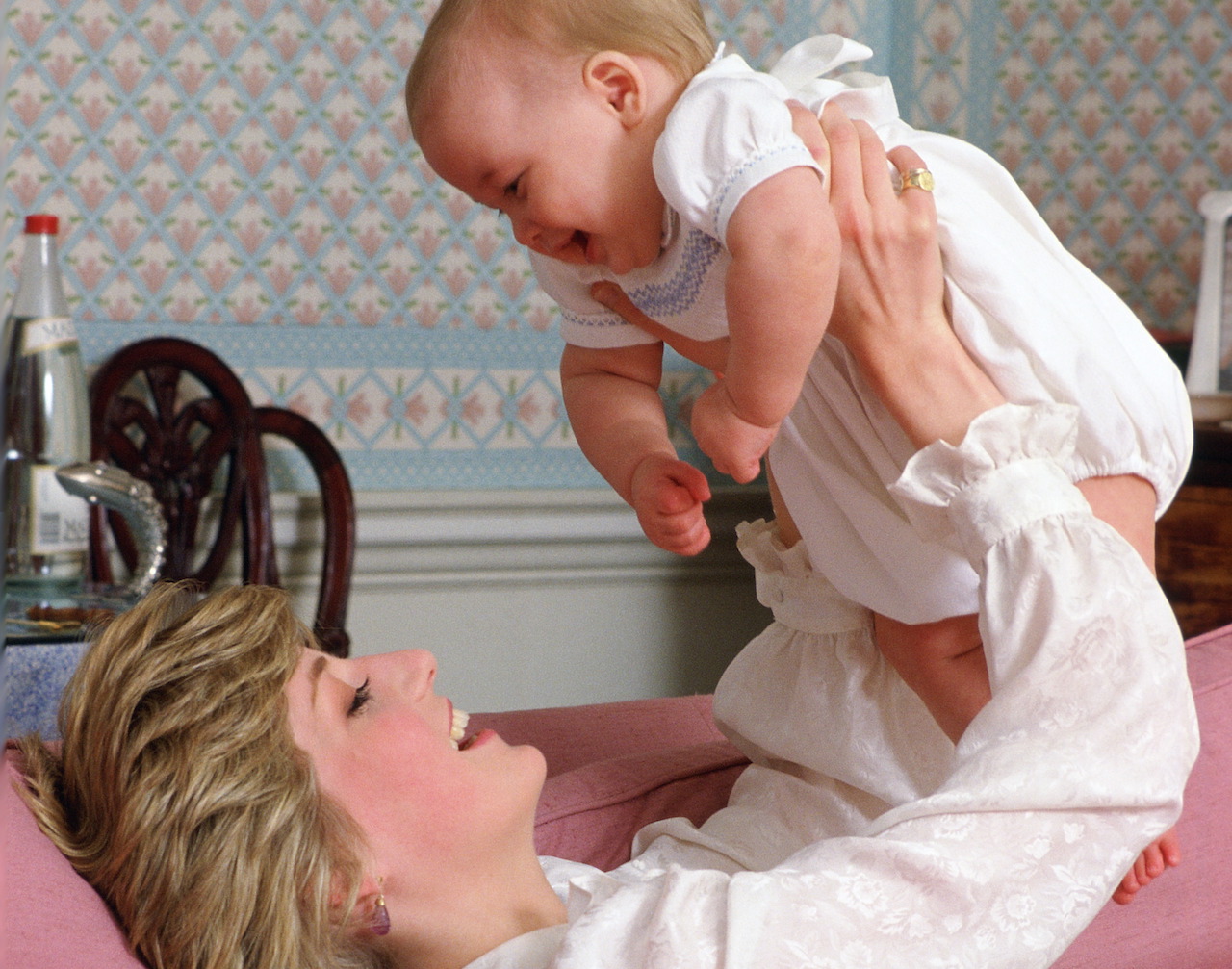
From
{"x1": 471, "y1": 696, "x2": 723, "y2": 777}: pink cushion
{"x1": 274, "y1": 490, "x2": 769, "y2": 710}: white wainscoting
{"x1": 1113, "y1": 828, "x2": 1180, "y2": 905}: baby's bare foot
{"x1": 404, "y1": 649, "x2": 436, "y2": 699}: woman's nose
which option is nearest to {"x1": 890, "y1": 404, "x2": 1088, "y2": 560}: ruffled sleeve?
{"x1": 1113, "y1": 828, "x2": 1180, "y2": 905}: baby's bare foot

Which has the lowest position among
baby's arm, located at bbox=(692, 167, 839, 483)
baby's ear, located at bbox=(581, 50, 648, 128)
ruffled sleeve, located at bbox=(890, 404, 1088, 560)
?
ruffled sleeve, located at bbox=(890, 404, 1088, 560)

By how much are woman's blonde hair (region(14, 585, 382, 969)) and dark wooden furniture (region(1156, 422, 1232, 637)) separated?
177 cm

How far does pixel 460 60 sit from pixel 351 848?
21.3 inches

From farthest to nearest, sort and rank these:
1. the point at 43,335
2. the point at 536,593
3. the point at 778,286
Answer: the point at 536,593 → the point at 43,335 → the point at 778,286

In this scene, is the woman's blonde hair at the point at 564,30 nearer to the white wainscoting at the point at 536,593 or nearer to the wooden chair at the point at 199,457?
the wooden chair at the point at 199,457

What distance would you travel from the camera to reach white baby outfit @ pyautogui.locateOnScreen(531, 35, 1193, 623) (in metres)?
0.78

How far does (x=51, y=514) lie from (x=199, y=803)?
1.05 metres

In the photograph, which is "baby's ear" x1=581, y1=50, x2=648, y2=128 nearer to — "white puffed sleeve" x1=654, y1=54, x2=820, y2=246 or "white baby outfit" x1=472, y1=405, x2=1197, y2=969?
"white puffed sleeve" x1=654, y1=54, x2=820, y2=246

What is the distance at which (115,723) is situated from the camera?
0.81m

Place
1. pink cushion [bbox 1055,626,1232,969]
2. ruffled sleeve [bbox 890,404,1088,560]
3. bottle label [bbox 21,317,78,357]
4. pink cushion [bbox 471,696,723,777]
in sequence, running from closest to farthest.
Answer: ruffled sleeve [bbox 890,404,1088,560] < pink cushion [bbox 1055,626,1232,969] < pink cushion [bbox 471,696,723,777] < bottle label [bbox 21,317,78,357]

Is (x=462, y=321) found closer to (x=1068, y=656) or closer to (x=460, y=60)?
(x=460, y=60)

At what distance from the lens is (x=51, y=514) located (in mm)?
1666

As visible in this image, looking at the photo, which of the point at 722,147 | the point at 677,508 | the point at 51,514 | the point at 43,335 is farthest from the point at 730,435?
the point at 43,335

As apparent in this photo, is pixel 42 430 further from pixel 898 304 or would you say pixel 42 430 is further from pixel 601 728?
pixel 898 304
